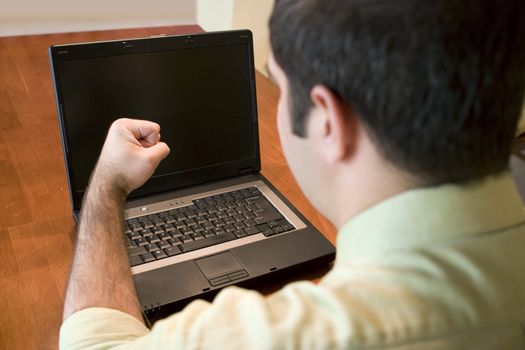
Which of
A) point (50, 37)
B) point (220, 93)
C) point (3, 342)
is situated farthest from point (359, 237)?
point (50, 37)

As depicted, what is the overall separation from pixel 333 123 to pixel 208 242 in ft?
1.45

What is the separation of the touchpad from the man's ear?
0.36 metres

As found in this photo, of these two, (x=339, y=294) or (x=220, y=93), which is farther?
(x=220, y=93)

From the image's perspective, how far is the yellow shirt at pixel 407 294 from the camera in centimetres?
46

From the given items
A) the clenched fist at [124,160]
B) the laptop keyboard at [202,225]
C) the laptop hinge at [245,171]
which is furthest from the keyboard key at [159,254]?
the laptop hinge at [245,171]

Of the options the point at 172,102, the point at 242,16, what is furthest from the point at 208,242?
the point at 242,16

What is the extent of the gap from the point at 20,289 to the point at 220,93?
1.62 feet

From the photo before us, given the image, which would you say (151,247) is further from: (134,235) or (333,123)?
(333,123)

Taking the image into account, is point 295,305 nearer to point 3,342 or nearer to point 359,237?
point 359,237

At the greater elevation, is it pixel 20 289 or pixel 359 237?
pixel 359 237

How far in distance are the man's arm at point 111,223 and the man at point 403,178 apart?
0.21 meters

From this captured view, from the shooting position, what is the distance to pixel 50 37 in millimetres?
1648

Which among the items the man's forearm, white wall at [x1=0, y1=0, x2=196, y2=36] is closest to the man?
the man's forearm

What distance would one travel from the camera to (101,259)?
30.1 inches
